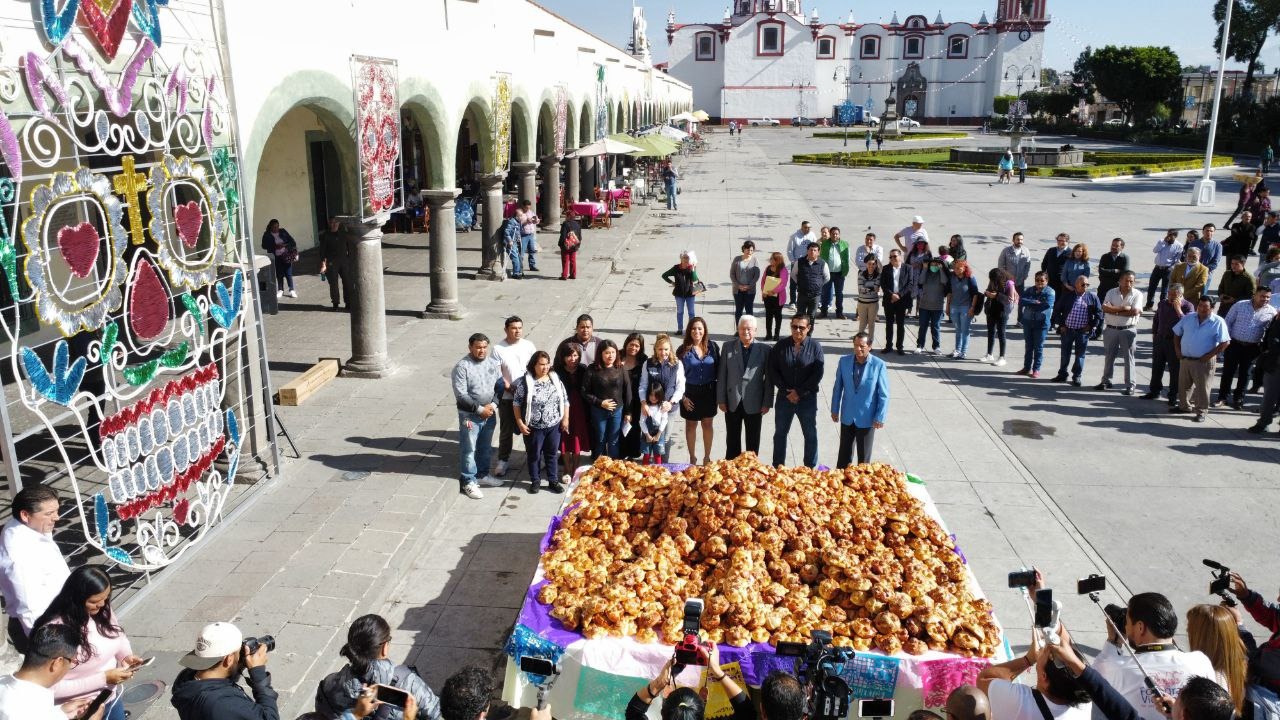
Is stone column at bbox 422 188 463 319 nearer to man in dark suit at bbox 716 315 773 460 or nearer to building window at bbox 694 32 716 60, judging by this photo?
man in dark suit at bbox 716 315 773 460

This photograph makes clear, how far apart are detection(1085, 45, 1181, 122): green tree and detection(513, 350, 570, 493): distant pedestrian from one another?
76157 millimetres

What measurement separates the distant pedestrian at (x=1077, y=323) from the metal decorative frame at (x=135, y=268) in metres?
9.56

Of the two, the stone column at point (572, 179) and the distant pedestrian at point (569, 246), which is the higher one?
the stone column at point (572, 179)

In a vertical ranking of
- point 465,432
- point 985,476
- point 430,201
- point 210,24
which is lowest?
point 985,476

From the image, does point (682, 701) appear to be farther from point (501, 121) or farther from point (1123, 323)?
point (501, 121)

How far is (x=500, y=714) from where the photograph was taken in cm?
365

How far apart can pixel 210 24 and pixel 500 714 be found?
6526 millimetres

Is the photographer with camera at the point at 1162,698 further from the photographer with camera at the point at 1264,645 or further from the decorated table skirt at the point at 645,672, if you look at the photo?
the decorated table skirt at the point at 645,672

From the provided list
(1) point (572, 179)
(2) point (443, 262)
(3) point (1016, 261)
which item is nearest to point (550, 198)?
(1) point (572, 179)

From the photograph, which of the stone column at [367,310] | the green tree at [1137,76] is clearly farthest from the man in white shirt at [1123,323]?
the green tree at [1137,76]

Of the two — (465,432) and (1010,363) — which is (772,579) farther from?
(1010,363)

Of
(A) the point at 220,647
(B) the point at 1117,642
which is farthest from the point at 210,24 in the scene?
(B) the point at 1117,642

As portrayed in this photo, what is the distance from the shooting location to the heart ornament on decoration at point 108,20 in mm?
5879

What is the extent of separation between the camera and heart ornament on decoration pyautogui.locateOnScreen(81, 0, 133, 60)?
588 cm
